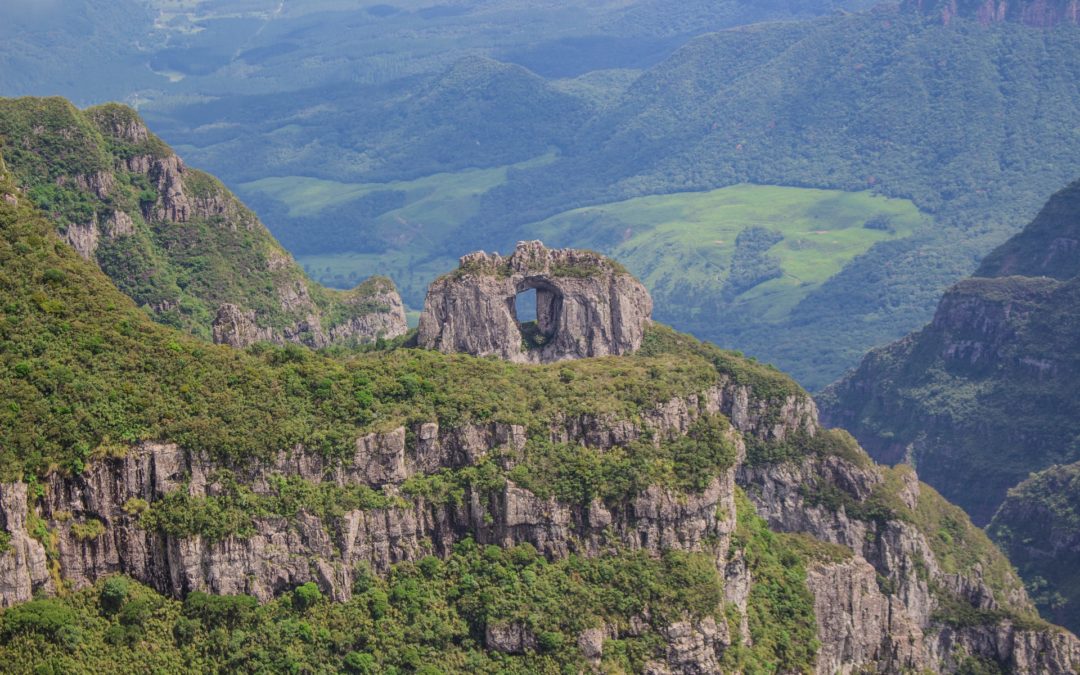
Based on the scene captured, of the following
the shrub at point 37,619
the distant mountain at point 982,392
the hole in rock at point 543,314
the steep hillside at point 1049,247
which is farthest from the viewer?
the steep hillside at point 1049,247

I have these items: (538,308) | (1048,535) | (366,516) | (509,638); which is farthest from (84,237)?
(1048,535)

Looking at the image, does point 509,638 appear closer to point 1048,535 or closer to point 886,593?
point 886,593

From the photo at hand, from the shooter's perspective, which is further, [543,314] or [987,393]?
[987,393]

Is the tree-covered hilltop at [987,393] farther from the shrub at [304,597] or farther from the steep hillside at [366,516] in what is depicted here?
the shrub at [304,597]

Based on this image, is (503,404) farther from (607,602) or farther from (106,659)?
(106,659)

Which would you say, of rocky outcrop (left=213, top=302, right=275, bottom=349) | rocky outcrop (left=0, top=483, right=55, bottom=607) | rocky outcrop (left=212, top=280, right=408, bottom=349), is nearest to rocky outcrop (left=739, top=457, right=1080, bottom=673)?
rocky outcrop (left=213, top=302, right=275, bottom=349)

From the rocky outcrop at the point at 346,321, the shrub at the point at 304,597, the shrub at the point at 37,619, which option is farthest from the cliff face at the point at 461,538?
the rocky outcrop at the point at 346,321
